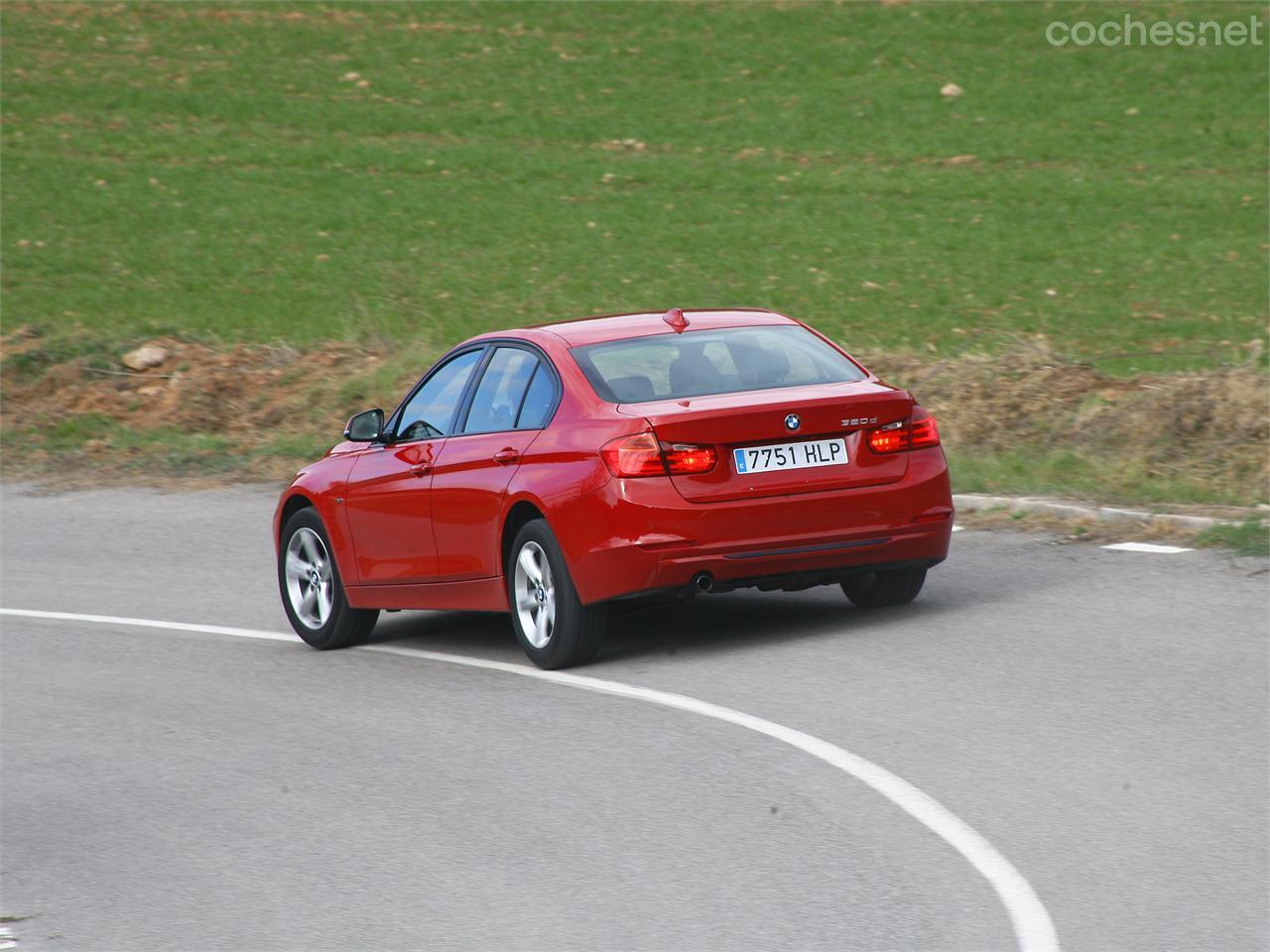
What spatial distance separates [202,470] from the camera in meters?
17.7

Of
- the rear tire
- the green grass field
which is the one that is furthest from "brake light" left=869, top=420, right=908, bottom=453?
the green grass field

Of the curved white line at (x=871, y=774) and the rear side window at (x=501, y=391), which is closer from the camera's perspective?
the curved white line at (x=871, y=774)

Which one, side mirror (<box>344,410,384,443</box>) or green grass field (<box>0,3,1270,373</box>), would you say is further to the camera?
green grass field (<box>0,3,1270,373</box>)

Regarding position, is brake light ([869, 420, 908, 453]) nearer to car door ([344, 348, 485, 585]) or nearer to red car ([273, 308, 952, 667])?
red car ([273, 308, 952, 667])

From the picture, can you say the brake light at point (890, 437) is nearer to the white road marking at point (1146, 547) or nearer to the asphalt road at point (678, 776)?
the asphalt road at point (678, 776)

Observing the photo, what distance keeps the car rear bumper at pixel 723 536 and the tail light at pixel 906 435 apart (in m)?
0.15

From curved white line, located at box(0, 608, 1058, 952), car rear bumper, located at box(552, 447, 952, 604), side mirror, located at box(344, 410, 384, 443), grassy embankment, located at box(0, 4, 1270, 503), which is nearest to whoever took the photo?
curved white line, located at box(0, 608, 1058, 952)

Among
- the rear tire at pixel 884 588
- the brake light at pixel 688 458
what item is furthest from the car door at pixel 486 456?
the rear tire at pixel 884 588

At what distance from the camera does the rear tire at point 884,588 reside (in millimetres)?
10383

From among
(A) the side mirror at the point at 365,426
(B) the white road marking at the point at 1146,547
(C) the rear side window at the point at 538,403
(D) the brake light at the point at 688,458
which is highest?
(C) the rear side window at the point at 538,403

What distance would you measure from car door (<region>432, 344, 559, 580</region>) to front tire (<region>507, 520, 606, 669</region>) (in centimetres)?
20

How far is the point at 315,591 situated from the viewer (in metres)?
11.2

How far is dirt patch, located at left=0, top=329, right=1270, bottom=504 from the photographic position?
14.6m

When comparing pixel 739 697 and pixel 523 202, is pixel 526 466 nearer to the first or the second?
pixel 739 697
